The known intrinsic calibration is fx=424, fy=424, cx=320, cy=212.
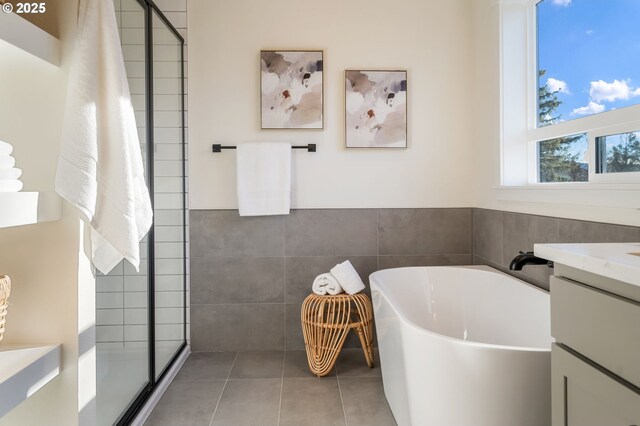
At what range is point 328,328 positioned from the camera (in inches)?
100

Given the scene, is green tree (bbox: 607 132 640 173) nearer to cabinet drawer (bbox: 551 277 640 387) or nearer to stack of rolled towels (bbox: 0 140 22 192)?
cabinet drawer (bbox: 551 277 640 387)

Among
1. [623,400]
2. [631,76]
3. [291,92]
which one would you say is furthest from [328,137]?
[623,400]

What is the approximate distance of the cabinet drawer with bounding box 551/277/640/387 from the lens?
2.59 ft

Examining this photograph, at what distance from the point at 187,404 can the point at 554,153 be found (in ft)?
7.71

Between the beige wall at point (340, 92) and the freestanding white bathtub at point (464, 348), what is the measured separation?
697mm

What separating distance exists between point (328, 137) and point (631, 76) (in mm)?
1702

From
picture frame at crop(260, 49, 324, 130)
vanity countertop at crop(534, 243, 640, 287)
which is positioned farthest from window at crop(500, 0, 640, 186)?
picture frame at crop(260, 49, 324, 130)

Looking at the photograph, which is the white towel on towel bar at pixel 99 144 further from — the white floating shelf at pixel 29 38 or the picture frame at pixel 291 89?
the picture frame at pixel 291 89

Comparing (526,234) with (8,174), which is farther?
(526,234)

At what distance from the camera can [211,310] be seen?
2912 mm

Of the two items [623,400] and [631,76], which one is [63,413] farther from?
[631,76]

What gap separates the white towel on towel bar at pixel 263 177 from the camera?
2.79 meters

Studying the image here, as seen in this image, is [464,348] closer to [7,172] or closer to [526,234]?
[526,234]

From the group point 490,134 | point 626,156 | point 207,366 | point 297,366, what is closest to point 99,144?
point 207,366
